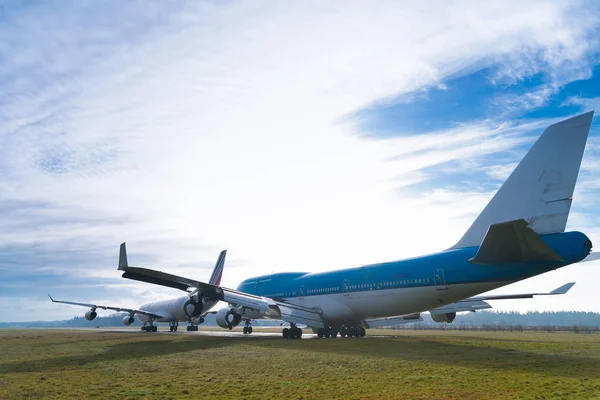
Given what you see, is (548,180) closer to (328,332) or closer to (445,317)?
(445,317)

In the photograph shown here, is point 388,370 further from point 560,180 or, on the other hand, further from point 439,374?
point 560,180

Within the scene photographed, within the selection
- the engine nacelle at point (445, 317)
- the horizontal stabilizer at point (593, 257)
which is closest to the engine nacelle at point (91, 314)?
the engine nacelle at point (445, 317)

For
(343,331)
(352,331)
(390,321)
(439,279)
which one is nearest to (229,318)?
(343,331)

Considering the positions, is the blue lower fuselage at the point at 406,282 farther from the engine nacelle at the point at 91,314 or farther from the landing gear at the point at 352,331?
the engine nacelle at the point at 91,314

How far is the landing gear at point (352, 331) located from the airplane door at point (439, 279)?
980cm

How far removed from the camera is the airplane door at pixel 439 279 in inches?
896

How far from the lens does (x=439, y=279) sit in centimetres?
2303

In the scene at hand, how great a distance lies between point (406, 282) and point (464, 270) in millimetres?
4091

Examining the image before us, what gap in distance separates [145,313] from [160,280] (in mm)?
23614

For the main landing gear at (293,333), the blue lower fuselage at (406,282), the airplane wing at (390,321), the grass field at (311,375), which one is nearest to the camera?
the grass field at (311,375)

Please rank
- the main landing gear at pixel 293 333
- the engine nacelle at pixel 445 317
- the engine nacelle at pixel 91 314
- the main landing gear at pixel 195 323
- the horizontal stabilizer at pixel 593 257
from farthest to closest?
the engine nacelle at pixel 91 314, the main landing gear at pixel 195 323, the engine nacelle at pixel 445 317, the main landing gear at pixel 293 333, the horizontal stabilizer at pixel 593 257

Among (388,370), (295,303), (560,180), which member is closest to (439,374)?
(388,370)

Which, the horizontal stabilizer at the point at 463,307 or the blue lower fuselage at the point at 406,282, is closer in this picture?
the blue lower fuselage at the point at 406,282

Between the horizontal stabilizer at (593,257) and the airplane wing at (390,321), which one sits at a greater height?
the horizontal stabilizer at (593,257)
